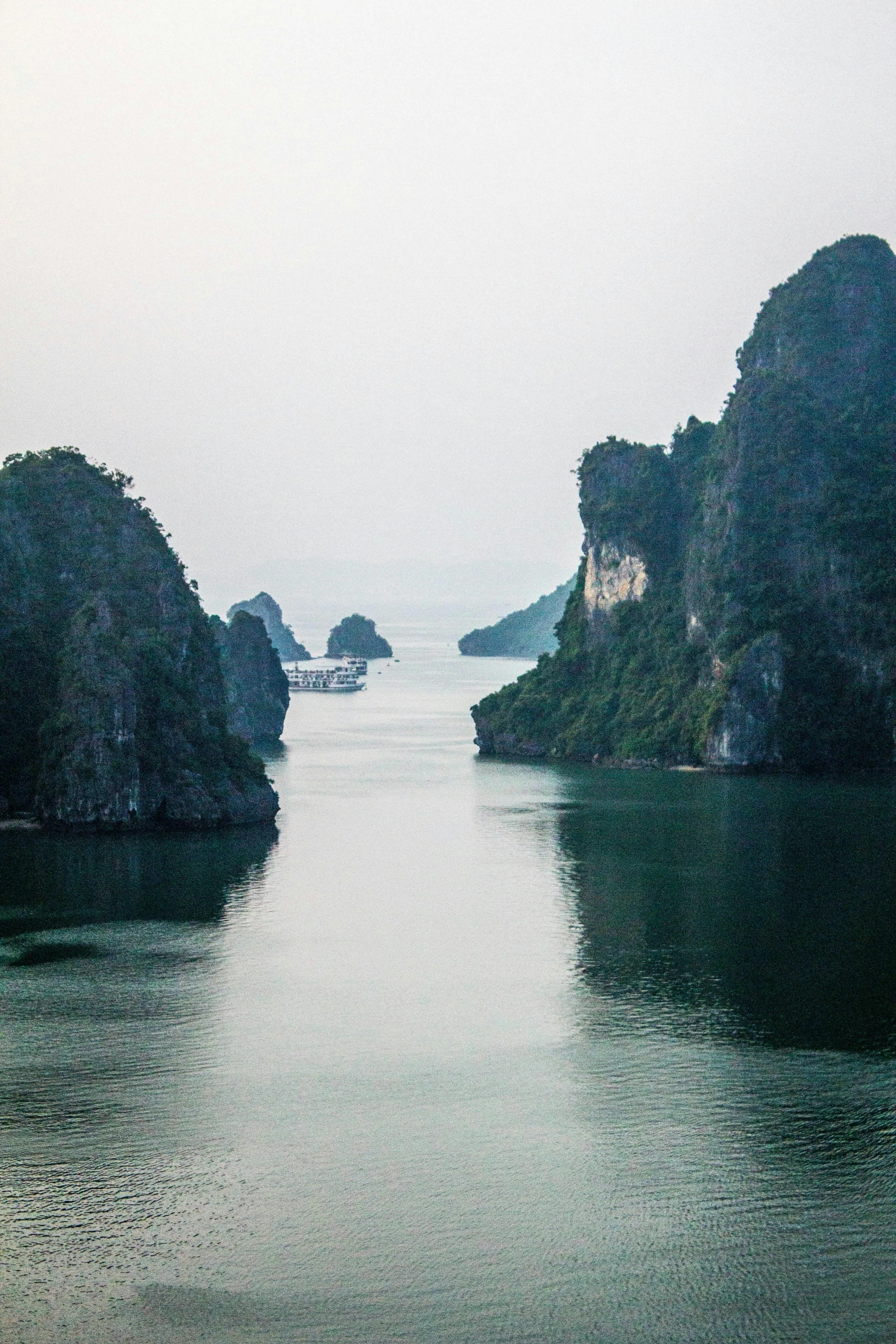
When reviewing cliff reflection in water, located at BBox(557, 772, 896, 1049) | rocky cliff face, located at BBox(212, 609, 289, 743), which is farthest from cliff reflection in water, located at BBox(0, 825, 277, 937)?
rocky cliff face, located at BBox(212, 609, 289, 743)

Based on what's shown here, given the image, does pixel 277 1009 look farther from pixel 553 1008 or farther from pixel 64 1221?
pixel 64 1221

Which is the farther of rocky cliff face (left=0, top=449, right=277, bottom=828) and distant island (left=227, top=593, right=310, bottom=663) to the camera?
distant island (left=227, top=593, right=310, bottom=663)

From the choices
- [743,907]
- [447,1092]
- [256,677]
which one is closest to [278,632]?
[256,677]

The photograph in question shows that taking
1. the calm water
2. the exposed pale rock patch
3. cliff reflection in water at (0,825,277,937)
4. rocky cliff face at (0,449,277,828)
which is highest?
the exposed pale rock patch

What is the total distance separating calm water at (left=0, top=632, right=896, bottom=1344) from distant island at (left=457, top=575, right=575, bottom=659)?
13782cm

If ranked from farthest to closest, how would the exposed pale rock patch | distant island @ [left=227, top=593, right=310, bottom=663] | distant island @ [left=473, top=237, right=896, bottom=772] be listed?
distant island @ [left=227, top=593, right=310, bottom=663] → the exposed pale rock patch → distant island @ [left=473, top=237, right=896, bottom=772]

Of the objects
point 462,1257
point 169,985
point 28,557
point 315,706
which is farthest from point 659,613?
point 462,1257

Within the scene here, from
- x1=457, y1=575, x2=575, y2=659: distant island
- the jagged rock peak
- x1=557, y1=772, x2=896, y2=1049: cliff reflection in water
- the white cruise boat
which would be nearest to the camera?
x1=557, y1=772, x2=896, y2=1049: cliff reflection in water

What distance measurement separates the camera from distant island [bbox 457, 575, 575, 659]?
188625mm

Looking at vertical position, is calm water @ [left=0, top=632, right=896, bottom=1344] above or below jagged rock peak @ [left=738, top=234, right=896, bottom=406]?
below

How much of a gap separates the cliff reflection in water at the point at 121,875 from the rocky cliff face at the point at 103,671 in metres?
1.67

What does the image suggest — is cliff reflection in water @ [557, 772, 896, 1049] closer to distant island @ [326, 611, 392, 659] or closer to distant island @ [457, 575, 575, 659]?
distant island @ [326, 611, 392, 659]

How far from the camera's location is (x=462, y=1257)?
21094 millimetres

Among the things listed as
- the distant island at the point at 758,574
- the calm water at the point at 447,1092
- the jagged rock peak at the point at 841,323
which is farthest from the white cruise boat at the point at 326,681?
the calm water at the point at 447,1092
